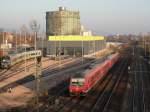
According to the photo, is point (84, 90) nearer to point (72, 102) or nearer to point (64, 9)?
point (72, 102)

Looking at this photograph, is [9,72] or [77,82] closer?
[77,82]

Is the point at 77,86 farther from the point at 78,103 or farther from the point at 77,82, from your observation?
the point at 78,103

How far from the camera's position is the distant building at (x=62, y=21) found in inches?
→ 5300

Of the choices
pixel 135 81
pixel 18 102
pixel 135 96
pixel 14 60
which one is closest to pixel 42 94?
pixel 18 102

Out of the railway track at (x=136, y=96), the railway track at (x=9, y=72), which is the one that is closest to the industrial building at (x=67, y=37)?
the railway track at (x=9, y=72)

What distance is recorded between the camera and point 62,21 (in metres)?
136

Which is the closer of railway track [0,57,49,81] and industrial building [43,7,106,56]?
railway track [0,57,49,81]

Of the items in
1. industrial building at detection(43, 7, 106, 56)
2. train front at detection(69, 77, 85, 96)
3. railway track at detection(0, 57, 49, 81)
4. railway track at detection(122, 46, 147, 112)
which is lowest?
railway track at detection(122, 46, 147, 112)

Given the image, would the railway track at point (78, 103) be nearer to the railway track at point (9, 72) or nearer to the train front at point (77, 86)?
the train front at point (77, 86)

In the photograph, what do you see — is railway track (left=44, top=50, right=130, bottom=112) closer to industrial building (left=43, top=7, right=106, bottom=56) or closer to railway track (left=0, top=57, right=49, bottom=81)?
railway track (left=0, top=57, right=49, bottom=81)

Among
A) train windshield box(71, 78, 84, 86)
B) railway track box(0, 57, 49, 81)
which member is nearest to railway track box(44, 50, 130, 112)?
train windshield box(71, 78, 84, 86)

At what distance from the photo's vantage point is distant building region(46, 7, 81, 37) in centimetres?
13462

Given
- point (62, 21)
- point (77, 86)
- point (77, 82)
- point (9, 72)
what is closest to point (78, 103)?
point (77, 86)

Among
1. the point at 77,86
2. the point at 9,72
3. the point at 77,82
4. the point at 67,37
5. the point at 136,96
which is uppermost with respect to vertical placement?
the point at 67,37
